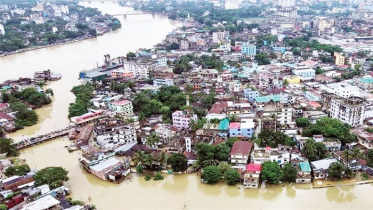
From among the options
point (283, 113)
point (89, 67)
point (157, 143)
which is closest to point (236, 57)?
point (89, 67)

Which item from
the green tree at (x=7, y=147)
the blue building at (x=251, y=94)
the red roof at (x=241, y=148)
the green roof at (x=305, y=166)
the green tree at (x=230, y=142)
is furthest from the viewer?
the blue building at (x=251, y=94)

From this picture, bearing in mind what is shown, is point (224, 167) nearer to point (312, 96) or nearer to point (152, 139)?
point (152, 139)

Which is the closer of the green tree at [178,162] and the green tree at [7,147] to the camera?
the green tree at [178,162]

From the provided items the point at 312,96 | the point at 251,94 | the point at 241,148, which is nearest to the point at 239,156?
the point at 241,148

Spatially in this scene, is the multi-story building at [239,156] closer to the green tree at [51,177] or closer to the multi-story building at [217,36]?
the green tree at [51,177]

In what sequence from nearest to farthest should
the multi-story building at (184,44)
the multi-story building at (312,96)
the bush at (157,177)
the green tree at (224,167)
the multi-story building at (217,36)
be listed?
the green tree at (224,167) < the bush at (157,177) < the multi-story building at (312,96) < the multi-story building at (184,44) < the multi-story building at (217,36)

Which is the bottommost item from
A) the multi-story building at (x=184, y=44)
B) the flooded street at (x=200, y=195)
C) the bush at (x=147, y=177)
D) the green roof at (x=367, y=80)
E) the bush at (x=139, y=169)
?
the flooded street at (x=200, y=195)

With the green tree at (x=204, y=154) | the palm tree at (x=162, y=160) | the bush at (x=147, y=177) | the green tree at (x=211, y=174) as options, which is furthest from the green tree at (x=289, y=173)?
the bush at (x=147, y=177)

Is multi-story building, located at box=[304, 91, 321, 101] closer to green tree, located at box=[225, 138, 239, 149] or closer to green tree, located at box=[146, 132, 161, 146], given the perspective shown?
green tree, located at box=[225, 138, 239, 149]
